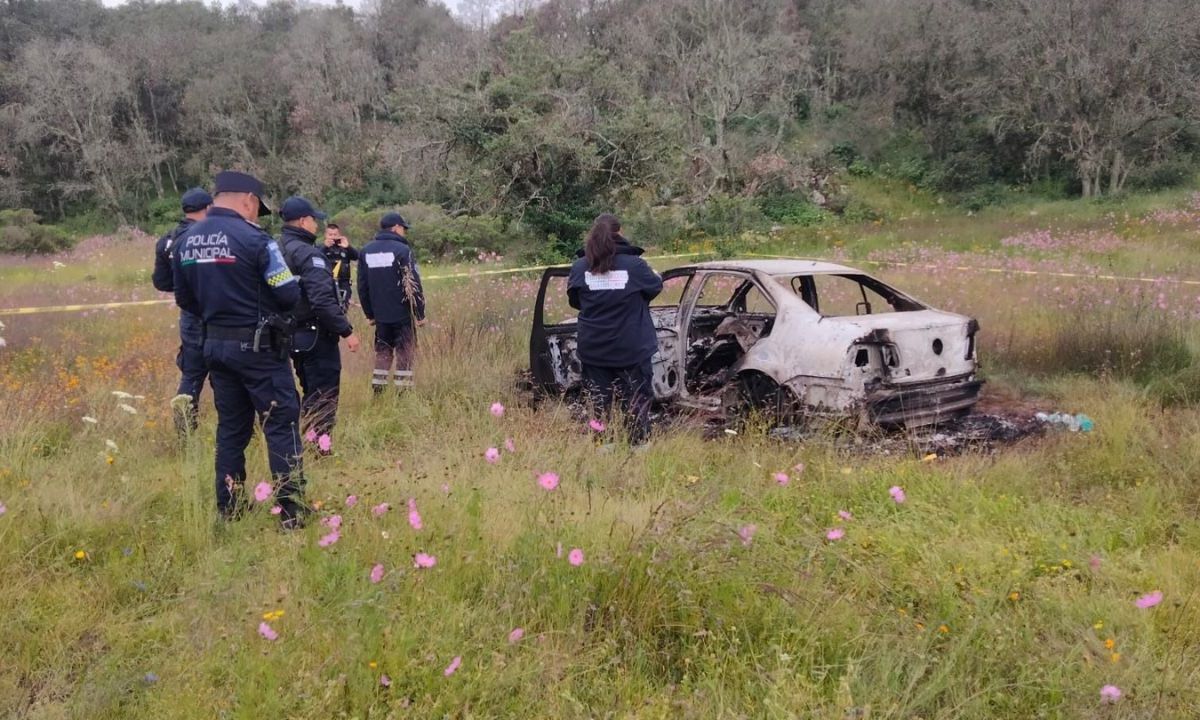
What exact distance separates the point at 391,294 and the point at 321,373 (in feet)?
4.85

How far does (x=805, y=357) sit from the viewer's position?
5297 millimetres

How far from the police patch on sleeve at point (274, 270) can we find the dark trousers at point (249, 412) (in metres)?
0.33

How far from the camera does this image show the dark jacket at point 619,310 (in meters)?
5.12

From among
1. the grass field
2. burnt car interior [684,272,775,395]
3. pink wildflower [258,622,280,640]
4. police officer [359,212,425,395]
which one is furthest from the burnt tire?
pink wildflower [258,622,280,640]

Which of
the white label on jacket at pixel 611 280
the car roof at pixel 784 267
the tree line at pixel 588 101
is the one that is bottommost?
the car roof at pixel 784 267

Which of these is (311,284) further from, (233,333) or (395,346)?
(395,346)

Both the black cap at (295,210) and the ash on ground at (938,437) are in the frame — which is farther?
the black cap at (295,210)

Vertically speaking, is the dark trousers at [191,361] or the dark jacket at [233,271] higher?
the dark jacket at [233,271]

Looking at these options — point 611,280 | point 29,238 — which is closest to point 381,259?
point 611,280

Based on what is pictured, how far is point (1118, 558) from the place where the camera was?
3.38 metres

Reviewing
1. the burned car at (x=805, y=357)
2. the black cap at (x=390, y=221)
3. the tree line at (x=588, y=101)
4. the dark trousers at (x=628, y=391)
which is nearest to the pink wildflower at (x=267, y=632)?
the dark trousers at (x=628, y=391)

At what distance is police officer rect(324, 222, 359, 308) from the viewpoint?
6.41 m

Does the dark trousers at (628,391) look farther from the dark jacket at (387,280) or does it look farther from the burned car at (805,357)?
the dark jacket at (387,280)

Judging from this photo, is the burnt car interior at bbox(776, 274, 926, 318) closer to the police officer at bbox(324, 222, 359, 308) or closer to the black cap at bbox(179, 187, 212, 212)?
the police officer at bbox(324, 222, 359, 308)
